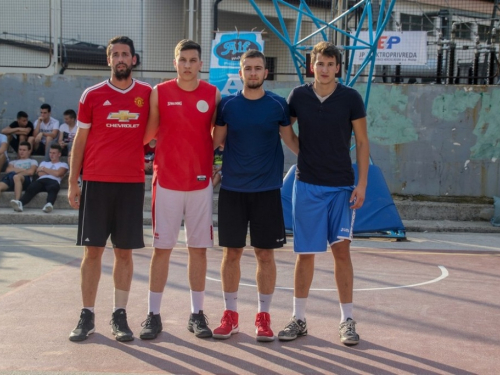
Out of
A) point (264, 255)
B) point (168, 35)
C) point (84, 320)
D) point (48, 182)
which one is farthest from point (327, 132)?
point (168, 35)

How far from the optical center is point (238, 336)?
5535 mm

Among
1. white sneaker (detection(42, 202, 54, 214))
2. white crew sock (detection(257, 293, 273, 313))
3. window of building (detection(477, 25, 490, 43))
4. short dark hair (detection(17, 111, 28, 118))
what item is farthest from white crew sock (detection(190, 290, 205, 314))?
window of building (detection(477, 25, 490, 43))

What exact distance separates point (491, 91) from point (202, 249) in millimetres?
8999

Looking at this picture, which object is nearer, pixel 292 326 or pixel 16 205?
pixel 292 326

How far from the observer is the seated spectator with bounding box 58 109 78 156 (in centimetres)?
1366

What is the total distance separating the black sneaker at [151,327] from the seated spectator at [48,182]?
7.15 m

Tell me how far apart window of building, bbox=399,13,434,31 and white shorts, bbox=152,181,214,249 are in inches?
A: 471

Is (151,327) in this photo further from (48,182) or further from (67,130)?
(67,130)

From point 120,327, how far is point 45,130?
9090 millimetres

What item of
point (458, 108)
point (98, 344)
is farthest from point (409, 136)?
point (98, 344)

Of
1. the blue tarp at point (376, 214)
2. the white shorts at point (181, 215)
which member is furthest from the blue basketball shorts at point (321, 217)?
the blue tarp at point (376, 214)

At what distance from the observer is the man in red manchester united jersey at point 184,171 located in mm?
5449

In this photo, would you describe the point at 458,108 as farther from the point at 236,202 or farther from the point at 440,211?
the point at 236,202

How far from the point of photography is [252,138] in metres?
5.42
